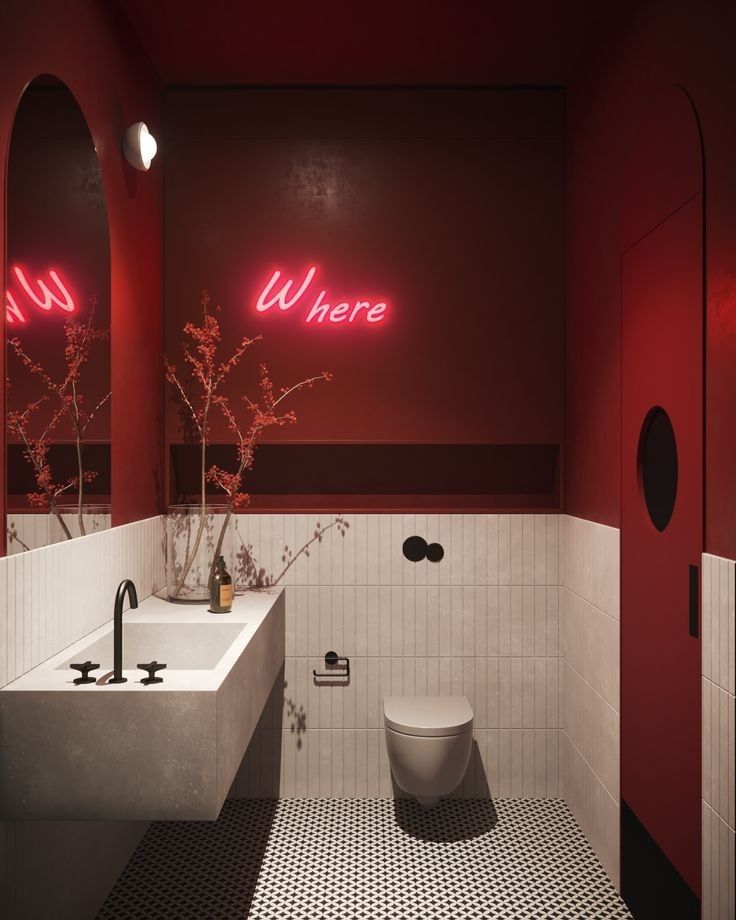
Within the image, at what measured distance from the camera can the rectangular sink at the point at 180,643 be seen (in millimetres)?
2379

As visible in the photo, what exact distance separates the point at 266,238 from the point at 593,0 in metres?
1.53

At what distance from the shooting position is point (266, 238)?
324 centimetres

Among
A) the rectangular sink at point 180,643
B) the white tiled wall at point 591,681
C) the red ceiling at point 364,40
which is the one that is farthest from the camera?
the red ceiling at point 364,40

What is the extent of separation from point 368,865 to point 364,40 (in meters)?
3.08

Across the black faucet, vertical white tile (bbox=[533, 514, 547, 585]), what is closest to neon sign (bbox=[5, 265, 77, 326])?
the black faucet

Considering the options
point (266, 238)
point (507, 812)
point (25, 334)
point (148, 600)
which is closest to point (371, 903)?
point (507, 812)

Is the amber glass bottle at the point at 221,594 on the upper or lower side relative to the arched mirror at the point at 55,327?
lower

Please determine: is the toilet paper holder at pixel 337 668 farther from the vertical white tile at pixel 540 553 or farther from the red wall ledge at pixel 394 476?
the vertical white tile at pixel 540 553

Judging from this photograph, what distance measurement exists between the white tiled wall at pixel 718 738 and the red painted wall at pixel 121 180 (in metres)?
1.76

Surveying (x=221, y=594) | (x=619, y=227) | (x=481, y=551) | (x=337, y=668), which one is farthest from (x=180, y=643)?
(x=619, y=227)

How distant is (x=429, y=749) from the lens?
2.76m

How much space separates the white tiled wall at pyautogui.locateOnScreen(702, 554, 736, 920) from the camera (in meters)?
1.68

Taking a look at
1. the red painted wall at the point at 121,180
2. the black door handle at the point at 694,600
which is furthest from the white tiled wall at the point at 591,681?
the red painted wall at the point at 121,180

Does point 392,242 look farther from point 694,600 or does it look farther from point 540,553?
point 694,600
